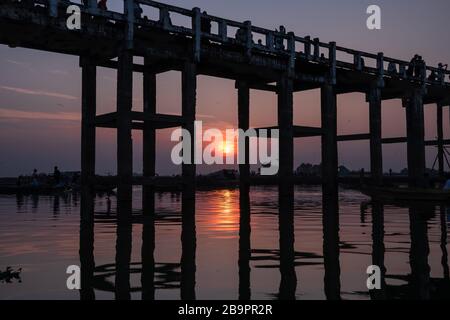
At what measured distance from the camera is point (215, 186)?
71.2 m

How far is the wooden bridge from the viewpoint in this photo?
18.0 m

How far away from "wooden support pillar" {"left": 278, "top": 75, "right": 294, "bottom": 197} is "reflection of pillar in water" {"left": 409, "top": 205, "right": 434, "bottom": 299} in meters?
8.25

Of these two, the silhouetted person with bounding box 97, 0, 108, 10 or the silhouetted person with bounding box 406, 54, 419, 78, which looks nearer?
the silhouetted person with bounding box 97, 0, 108, 10

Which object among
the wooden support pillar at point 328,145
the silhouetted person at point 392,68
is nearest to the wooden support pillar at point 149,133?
the wooden support pillar at point 328,145

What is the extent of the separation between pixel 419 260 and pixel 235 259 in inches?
135

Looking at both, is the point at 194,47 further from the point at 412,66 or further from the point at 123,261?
the point at 412,66

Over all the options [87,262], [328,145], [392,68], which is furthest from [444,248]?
[392,68]

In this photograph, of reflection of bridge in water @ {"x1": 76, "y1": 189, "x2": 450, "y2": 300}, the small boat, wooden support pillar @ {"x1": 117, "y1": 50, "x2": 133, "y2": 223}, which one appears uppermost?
wooden support pillar @ {"x1": 117, "y1": 50, "x2": 133, "y2": 223}

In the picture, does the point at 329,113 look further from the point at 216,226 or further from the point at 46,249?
the point at 46,249

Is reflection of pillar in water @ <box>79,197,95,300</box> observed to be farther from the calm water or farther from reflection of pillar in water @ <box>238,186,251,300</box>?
reflection of pillar in water @ <box>238,186,251,300</box>

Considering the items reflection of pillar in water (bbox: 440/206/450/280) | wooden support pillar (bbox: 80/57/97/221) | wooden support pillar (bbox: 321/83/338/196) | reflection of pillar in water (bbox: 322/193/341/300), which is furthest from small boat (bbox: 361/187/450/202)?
wooden support pillar (bbox: 80/57/97/221)

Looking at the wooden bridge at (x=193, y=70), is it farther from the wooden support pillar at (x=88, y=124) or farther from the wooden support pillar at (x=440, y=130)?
the wooden support pillar at (x=440, y=130)

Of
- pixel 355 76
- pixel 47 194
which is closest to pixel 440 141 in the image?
pixel 355 76

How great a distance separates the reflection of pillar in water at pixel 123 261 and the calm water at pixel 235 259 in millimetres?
26
